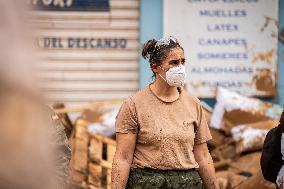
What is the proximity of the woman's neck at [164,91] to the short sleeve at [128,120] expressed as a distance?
7.1 inches

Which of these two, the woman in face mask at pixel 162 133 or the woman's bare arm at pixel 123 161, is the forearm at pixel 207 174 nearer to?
the woman in face mask at pixel 162 133

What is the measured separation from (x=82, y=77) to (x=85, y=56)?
0.90ft

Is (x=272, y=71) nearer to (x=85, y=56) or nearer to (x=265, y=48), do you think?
(x=265, y=48)

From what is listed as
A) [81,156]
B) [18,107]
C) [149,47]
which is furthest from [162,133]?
[81,156]

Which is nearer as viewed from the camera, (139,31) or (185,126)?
(185,126)

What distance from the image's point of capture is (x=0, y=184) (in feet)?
4.12

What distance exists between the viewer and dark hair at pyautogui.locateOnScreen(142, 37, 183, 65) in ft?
12.9

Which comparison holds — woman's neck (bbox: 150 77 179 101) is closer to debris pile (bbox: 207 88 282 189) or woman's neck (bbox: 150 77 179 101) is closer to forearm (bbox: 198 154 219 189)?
forearm (bbox: 198 154 219 189)

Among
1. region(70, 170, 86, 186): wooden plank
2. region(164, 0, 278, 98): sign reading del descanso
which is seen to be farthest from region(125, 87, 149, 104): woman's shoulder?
region(164, 0, 278, 98): sign reading del descanso

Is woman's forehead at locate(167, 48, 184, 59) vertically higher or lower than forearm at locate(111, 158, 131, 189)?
higher

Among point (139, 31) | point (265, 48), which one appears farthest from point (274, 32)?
point (139, 31)

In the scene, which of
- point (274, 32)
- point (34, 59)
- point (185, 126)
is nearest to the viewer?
point (34, 59)

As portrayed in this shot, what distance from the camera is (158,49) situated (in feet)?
13.0

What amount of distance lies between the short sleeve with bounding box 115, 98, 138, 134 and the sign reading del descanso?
4727 millimetres
